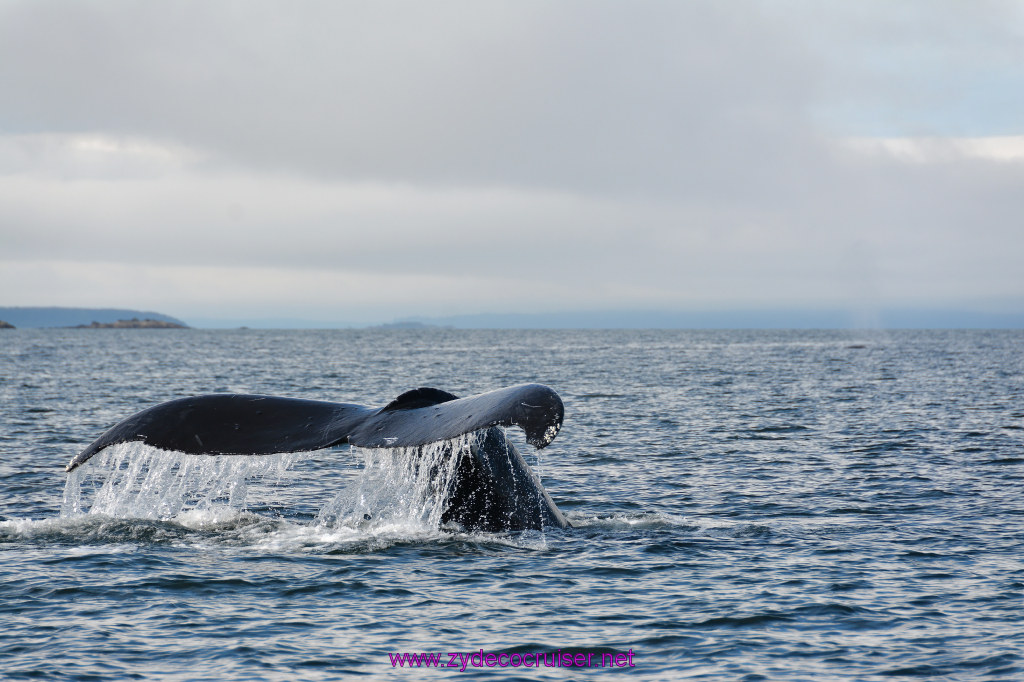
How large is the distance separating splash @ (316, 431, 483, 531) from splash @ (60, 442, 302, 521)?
2.81ft

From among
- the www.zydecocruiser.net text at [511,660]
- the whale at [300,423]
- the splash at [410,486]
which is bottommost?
the www.zydecocruiser.net text at [511,660]

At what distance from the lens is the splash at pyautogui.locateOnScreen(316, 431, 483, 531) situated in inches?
331

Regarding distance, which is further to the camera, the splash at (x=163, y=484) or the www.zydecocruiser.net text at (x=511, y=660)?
the splash at (x=163, y=484)

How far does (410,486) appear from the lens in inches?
390

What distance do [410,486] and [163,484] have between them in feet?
26.3

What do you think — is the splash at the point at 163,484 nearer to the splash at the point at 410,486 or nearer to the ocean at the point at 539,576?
the ocean at the point at 539,576

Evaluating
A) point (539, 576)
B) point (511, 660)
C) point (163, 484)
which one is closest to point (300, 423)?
point (511, 660)

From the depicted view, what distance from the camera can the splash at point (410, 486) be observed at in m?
8.41

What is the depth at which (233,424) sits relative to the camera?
7.67m

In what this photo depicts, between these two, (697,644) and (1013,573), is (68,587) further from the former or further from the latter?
(1013,573)

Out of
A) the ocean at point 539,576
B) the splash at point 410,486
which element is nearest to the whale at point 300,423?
the splash at point 410,486

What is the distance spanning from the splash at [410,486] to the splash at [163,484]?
0.86 m

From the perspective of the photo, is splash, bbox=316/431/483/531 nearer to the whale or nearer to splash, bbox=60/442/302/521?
the whale

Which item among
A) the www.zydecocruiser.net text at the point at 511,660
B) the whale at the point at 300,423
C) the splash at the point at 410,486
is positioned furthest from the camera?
the splash at the point at 410,486
